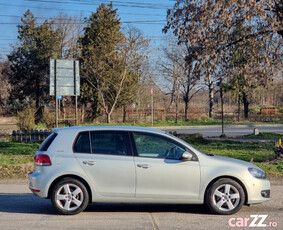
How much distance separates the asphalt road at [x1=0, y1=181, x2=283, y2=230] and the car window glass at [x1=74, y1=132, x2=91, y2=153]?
1.13 meters

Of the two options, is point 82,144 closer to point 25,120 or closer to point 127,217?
point 127,217

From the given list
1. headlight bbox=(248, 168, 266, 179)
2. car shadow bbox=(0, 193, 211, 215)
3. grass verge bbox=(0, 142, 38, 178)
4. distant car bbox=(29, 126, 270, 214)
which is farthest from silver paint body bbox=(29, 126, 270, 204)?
grass verge bbox=(0, 142, 38, 178)

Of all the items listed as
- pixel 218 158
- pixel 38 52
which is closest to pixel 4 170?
pixel 218 158

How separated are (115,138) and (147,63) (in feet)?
147

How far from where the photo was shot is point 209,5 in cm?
1427

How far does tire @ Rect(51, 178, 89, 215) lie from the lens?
7180mm

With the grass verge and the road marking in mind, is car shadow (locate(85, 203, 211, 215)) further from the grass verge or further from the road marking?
the grass verge

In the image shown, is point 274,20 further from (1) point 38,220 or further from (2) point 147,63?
(2) point 147,63

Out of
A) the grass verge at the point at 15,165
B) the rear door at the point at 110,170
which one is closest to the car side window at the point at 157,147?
the rear door at the point at 110,170

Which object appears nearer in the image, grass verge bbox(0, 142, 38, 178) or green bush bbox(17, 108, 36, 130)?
grass verge bbox(0, 142, 38, 178)

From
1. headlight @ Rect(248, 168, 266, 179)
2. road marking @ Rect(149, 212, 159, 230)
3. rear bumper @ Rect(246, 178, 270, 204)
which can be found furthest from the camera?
headlight @ Rect(248, 168, 266, 179)

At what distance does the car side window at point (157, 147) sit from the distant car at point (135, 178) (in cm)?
2

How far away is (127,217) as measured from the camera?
718 cm

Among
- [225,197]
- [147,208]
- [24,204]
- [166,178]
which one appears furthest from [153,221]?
[24,204]
